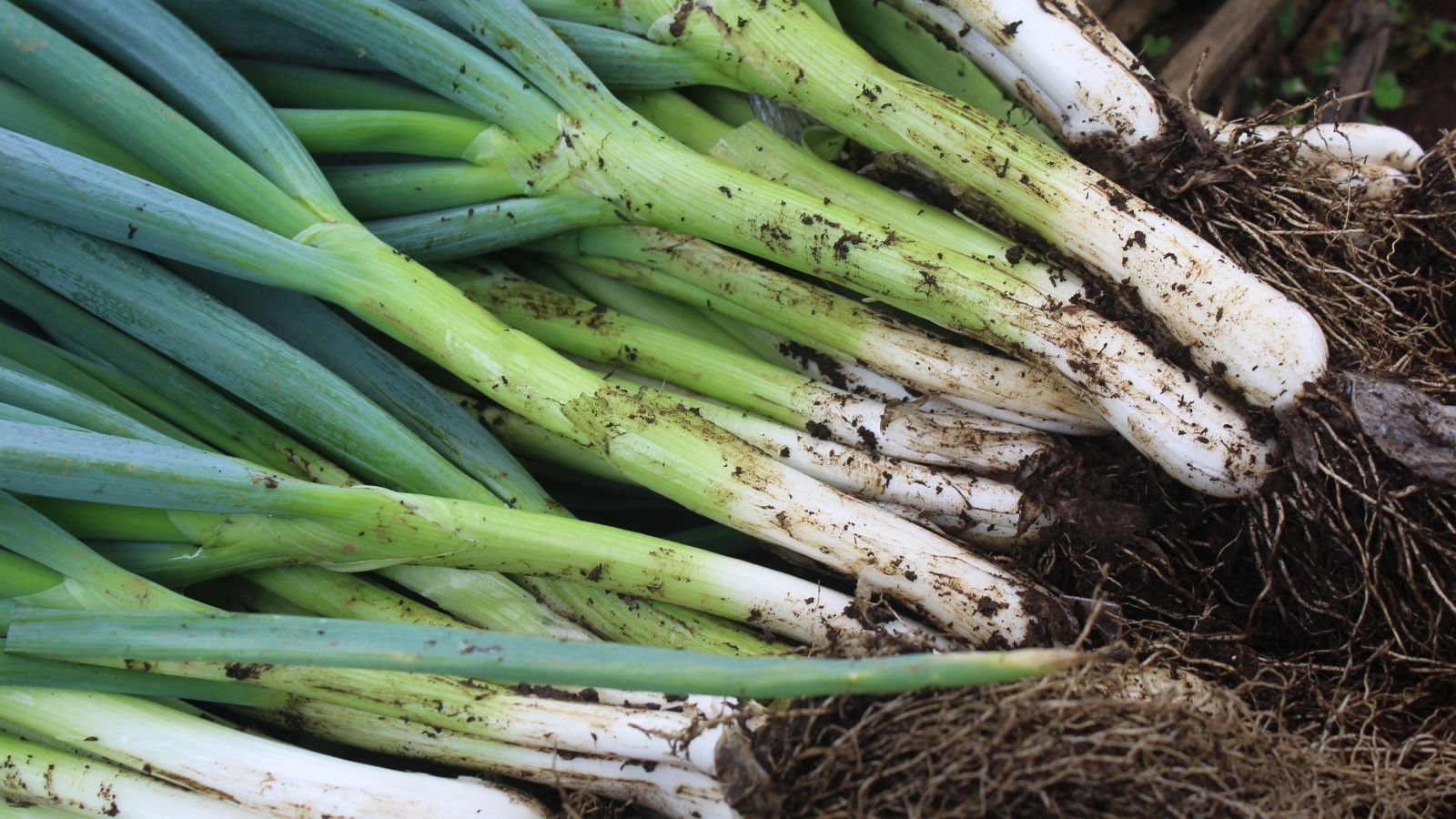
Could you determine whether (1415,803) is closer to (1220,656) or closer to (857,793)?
(1220,656)

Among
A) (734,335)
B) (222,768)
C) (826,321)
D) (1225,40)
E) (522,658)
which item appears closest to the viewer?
(522,658)

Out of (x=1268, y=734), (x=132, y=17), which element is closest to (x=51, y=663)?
(x=132, y=17)

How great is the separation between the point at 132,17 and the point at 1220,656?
1954 millimetres

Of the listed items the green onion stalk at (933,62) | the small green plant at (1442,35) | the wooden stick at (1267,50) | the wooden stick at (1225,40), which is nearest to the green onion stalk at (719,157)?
the green onion stalk at (933,62)

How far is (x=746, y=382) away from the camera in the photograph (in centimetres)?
184

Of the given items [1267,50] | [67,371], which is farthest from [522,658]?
[1267,50]

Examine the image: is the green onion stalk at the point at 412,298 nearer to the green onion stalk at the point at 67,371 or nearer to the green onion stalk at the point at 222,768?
the green onion stalk at the point at 67,371

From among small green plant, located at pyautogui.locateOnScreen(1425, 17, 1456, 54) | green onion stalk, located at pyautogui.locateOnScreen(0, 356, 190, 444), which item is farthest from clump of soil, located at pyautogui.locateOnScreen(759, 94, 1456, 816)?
small green plant, located at pyautogui.locateOnScreen(1425, 17, 1456, 54)

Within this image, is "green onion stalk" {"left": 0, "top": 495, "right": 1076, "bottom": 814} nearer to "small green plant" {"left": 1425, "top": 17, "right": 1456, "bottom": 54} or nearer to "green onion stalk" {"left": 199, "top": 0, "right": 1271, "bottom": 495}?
"green onion stalk" {"left": 199, "top": 0, "right": 1271, "bottom": 495}

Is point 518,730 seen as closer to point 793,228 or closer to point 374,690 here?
point 374,690

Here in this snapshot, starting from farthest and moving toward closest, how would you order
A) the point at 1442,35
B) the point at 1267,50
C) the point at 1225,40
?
1. the point at 1442,35
2. the point at 1267,50
3. the point at 1225,40

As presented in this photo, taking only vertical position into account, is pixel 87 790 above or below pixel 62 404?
below

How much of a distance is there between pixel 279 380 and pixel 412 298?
23 centimetres

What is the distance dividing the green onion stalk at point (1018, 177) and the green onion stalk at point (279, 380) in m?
0.63
